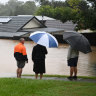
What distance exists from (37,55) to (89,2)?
4.56 meters

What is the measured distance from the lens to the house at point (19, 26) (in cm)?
4069

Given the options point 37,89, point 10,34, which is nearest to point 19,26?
point 10,34

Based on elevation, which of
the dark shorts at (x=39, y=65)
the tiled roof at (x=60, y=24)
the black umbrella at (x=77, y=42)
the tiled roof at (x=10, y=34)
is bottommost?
the tiled roof at (x=10, y=34)

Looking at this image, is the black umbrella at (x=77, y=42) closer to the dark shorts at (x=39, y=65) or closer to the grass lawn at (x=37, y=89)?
the dark shorts at (x=39, y=65)

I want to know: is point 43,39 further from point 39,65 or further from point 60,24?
point 60,24

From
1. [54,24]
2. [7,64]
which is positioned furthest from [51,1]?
[7,64]

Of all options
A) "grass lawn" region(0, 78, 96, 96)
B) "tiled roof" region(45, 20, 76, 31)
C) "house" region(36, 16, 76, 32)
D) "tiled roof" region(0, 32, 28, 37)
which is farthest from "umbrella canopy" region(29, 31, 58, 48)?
"house" region(36, 16, 76, 32)

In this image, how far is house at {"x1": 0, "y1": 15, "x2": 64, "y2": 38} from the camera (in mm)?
40688

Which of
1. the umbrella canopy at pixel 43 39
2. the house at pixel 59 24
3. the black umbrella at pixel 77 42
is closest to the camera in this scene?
the umbrella canopy at pixel 43 39

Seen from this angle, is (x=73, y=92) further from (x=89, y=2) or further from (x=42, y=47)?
(x=89, y=2)

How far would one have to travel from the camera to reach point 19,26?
42.4 metres

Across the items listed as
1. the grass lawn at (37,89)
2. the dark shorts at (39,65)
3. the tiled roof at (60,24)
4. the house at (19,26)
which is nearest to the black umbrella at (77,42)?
the dark shorts at (39,65)

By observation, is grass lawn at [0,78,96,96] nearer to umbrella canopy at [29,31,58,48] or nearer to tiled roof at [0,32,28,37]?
umbrella canopy at [29,31,58,48]

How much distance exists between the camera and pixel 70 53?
439 inches
